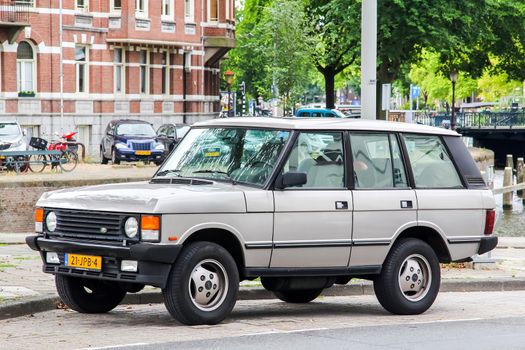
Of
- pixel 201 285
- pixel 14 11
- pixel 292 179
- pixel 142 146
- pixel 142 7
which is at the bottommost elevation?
A: pixel 201 285

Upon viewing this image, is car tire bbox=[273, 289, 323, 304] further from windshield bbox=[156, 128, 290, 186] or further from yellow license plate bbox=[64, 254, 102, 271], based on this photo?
yellow license plate bbox=[64, 254, 102, 271]

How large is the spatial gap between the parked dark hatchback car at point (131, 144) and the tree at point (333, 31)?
29.7 ft

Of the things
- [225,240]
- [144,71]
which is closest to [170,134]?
[144,71]

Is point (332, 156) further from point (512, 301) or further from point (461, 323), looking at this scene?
point (512, 301)

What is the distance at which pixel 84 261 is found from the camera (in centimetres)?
1098

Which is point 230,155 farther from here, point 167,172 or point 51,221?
point 51,221

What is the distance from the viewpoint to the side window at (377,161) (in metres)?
12.3

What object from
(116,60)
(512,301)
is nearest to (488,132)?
(116,60)

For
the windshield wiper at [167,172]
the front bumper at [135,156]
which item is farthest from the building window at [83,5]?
the windshield wiper at [167,172]

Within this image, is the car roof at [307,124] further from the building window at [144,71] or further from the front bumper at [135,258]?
the building window at [144,71]

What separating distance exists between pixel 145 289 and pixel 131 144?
28.5 metres

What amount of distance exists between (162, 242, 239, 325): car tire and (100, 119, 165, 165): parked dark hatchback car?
29.5m

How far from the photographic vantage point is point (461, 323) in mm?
11766

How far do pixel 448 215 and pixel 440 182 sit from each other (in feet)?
1.18
